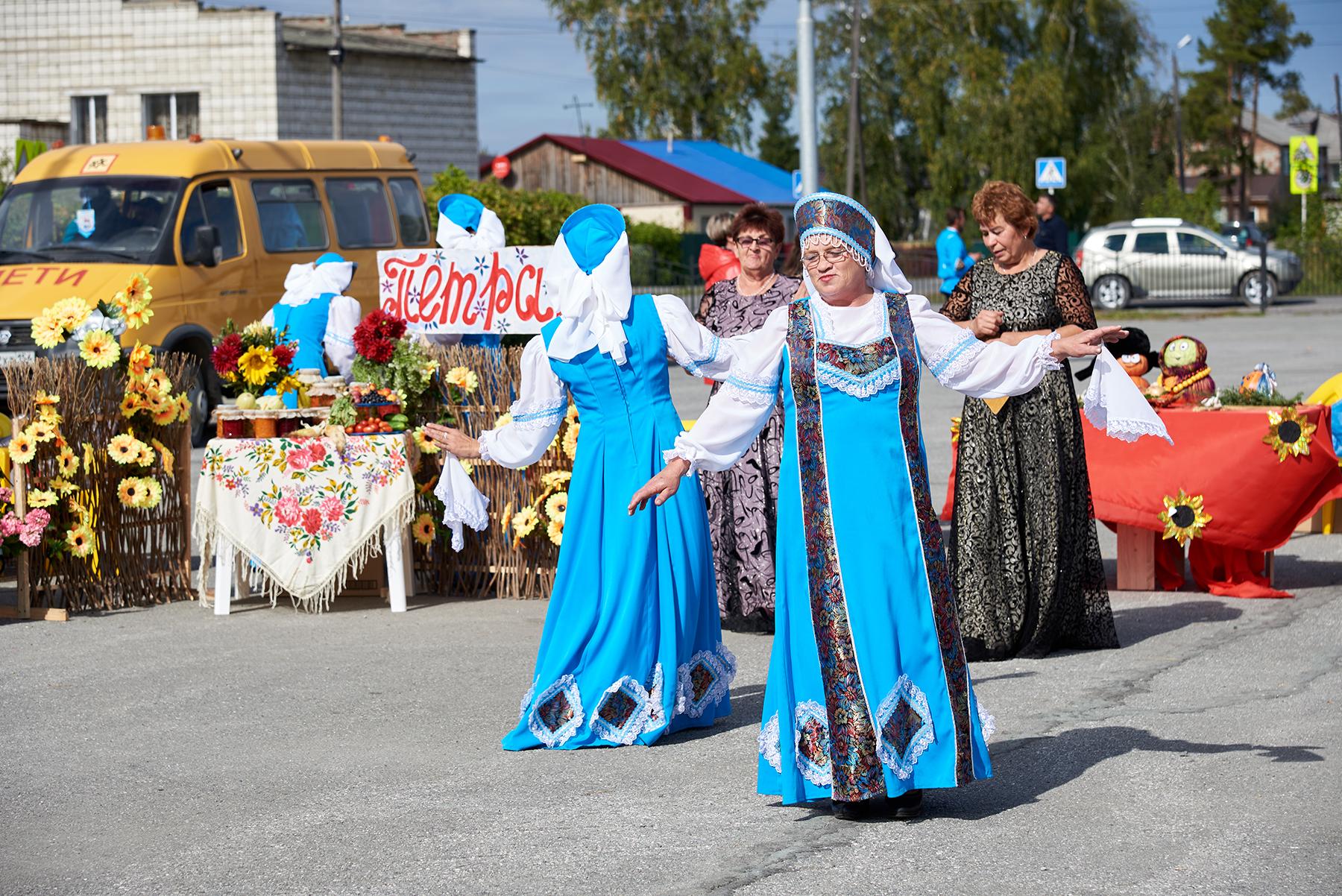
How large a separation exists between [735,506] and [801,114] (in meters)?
8.69

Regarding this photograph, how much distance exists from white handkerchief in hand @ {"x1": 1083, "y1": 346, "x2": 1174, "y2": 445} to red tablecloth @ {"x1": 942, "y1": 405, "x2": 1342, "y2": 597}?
245cm

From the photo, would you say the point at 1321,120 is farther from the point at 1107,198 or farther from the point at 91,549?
the point at 91,549

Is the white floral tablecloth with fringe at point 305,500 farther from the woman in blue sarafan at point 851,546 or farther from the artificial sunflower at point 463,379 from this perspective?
the woman in blue sarafan at point 851,546

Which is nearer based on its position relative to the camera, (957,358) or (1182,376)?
(957,358)

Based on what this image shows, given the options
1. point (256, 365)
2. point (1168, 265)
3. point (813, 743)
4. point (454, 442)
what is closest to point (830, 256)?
point (813, 743)

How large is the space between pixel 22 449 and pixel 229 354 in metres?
1.10

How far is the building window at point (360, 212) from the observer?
1673 centimetres

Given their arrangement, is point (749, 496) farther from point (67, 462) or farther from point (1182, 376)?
point (67, 462)

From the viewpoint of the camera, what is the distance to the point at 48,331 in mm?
8711

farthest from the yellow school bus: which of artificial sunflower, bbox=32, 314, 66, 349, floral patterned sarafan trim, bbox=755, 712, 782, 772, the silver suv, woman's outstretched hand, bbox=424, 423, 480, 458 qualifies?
the silver suv

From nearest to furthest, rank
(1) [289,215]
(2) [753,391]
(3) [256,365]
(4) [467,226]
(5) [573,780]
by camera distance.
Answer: (2) [753,391] → (5) [573,780] → (3) [256,365] → (4) [467,226] → (1) [289,215]

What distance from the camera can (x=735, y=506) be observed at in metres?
8.12

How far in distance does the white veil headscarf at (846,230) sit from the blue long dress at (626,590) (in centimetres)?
122

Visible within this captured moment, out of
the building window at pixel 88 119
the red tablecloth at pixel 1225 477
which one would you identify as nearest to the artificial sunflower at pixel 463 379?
the red tablecloth at pixel 1225 477
